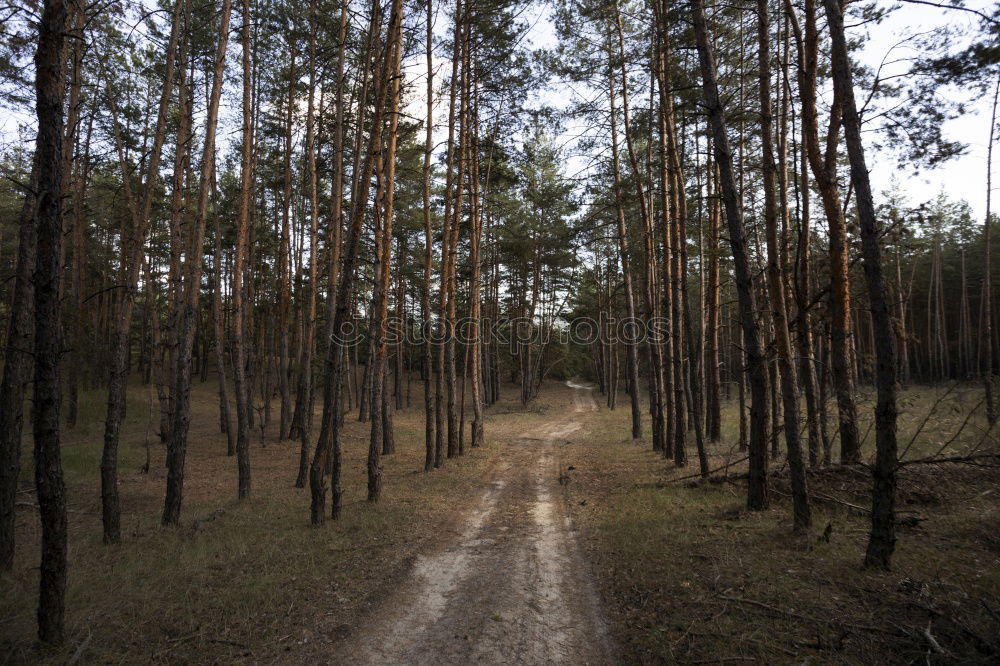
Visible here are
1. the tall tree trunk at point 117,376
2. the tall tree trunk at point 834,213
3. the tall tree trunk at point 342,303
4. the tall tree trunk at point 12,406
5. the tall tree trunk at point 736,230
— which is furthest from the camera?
the tall tree trunk at point 342,303

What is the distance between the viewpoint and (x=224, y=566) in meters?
6.16

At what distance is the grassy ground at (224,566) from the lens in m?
4.28

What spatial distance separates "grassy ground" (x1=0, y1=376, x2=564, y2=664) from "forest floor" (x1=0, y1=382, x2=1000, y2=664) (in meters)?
0.03

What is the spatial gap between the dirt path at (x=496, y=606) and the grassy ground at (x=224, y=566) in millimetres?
405

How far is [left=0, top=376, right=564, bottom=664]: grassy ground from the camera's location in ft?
14.0

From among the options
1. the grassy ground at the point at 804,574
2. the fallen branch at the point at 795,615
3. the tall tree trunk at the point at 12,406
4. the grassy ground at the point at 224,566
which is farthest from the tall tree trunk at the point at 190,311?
the fallen branch at the point at 795,615

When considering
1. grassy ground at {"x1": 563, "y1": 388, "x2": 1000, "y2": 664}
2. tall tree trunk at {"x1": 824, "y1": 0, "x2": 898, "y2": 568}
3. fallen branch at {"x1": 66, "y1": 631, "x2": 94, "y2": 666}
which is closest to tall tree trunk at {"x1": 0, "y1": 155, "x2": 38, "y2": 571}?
fallen branch at {"x1": 66, "y1": 631, "x2": 94, "y2": 666}

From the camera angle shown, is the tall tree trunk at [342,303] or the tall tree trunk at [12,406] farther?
the tall tree trunk at [342,303]

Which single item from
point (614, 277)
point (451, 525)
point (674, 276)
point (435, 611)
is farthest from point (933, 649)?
point (614, 277)

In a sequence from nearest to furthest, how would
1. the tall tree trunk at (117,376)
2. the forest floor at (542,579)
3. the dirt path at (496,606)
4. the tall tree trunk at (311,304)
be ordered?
the forest floor at (542,579)
the dirt path at (496,606)
the tall tree trunk at (117,376)
the tall tree trunk at (311,304)

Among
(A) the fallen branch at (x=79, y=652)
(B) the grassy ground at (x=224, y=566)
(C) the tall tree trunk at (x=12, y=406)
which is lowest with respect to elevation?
(B) the grassy ground at (x=224, y=566)

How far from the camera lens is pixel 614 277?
3188cm

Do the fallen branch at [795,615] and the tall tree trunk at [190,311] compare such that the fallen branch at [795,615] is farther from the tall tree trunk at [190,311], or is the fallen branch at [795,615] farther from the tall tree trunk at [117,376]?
the tall tree trunk at [190,311]

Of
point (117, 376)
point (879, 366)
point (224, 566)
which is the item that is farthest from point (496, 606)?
point (117, 376)
